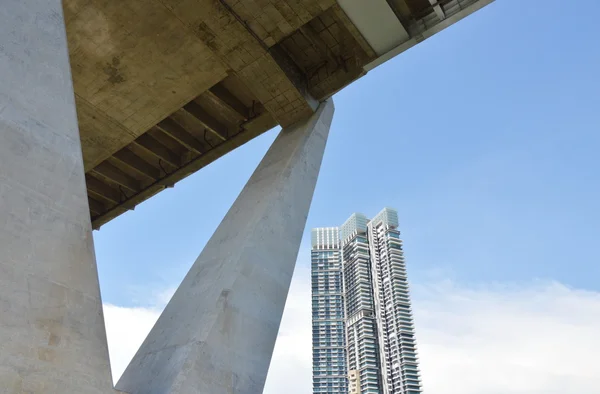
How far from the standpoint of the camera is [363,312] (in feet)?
283

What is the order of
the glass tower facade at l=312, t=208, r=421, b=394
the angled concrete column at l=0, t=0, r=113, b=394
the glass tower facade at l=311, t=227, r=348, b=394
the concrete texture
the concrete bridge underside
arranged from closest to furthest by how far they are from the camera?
the angled concrete column at l=0, t=0, r=113, b=394 < the concrete bridge underside < the concrete texture < the glass tower facade at l=312, t=208, r=421, b=394 < the glass tower facade at l=311, t=227, r=348, b=394

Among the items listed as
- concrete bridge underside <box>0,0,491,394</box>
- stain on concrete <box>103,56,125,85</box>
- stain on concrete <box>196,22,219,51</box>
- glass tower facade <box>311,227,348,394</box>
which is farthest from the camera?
glass tower facade <box>311,227,348,394</box>

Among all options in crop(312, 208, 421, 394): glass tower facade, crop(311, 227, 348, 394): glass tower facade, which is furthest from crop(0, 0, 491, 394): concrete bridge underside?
crop(311, 227, 348, 394): glass tower facade

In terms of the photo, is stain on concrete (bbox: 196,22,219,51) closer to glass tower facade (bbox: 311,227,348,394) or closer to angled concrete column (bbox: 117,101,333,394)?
angled concrete column (bbox: 117,101,333,394)

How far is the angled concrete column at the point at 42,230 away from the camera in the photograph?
625cm

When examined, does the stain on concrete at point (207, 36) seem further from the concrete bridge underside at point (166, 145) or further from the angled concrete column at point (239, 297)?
the angled concrete column at point (239, 297)

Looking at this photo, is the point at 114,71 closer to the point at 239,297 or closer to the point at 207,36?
the point at 207,36

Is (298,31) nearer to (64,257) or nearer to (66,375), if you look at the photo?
(64,257)

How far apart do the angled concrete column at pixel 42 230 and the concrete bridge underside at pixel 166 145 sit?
20 millimetres

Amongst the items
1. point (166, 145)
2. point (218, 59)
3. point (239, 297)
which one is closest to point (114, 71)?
point (218, 59)

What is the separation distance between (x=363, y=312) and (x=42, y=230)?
8328cm

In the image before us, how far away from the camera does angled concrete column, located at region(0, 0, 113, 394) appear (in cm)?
625

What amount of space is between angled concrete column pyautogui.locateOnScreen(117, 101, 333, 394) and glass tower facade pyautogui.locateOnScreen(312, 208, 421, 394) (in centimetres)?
7416

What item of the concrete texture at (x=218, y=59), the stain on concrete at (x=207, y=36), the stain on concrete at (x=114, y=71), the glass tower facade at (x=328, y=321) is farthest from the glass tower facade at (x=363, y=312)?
the stain on concrete at (x=207, y=36)
